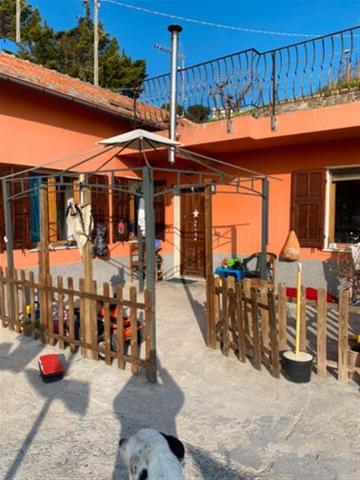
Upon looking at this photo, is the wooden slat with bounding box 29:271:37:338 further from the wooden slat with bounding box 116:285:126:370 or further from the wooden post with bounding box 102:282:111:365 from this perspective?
the wooden slat with bounding box 116:285:126:370

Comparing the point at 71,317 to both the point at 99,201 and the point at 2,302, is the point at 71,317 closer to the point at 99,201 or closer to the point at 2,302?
the point at 2,302

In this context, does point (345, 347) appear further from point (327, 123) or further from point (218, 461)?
point (327, 123)

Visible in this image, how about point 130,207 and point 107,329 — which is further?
point 130,207

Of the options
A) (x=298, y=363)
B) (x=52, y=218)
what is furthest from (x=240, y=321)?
(x=52, y=218)

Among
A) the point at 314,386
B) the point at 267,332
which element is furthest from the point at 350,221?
the point at 314,386

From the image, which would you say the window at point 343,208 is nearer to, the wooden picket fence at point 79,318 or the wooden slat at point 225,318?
the wooden slat at point 225,318

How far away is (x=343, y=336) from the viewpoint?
11.8 ft

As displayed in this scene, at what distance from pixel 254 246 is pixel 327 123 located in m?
3.16

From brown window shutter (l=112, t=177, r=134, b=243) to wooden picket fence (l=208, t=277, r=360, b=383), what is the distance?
4482 millimetres

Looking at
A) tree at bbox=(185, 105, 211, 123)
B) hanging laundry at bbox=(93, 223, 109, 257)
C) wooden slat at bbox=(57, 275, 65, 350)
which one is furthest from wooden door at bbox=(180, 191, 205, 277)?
wooden slat at bbox=(57, 275, 65, 350)

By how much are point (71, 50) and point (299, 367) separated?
62.3 feet

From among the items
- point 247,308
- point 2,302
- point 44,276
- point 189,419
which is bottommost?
point 189,419

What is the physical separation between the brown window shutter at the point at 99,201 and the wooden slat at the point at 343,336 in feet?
18.4

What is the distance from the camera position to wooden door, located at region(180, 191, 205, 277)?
31.1ft
